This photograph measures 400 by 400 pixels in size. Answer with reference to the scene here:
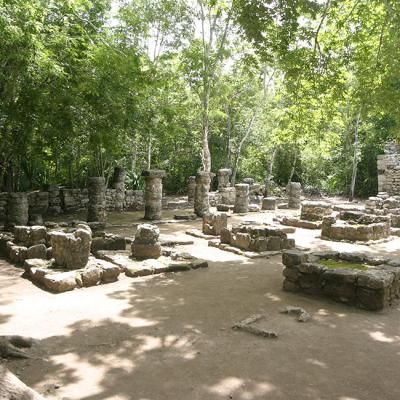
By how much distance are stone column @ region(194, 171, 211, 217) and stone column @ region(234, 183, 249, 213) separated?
266 cm

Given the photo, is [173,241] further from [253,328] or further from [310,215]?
[310,215]

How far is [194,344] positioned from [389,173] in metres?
24.0

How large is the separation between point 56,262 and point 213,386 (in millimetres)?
5632

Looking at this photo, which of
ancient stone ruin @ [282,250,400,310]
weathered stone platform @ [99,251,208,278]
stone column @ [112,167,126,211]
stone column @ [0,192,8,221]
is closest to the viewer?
ancient stone ruin @ [282,250,400,310]

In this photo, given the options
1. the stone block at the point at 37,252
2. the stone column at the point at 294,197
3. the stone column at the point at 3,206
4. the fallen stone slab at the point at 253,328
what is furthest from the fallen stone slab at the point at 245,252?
the stone column at the point at 294,197

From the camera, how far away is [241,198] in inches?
832

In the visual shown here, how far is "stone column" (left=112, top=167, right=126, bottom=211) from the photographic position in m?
20.5

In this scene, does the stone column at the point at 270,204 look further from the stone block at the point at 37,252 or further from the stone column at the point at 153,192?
the stone block at the point at 37,252

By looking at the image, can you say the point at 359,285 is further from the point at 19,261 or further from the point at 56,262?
the point at 19,261

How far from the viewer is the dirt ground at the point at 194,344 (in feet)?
13.2

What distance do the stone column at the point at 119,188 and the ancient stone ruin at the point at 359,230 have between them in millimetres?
10657

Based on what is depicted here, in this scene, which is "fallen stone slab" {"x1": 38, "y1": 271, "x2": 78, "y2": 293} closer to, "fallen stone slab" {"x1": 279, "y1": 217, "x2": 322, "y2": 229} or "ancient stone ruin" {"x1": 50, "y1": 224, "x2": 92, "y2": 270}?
"ancient stone ruin" {"x1": 50, "y1": 224, "x2": 92, "y2": 270}

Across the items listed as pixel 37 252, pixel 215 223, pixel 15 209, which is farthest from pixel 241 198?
pixel 37 252

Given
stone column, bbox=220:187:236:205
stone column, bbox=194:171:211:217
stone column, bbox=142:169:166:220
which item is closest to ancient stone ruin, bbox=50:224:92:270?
stone column, bbox=142:169:166:220
